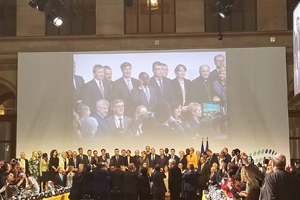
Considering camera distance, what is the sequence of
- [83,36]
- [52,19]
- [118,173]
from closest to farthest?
[118,173] → [52,19] → [83,36]

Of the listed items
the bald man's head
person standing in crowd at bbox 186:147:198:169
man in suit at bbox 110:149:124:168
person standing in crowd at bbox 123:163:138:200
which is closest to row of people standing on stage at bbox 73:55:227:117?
man in suit at bbox 110:149:124:168

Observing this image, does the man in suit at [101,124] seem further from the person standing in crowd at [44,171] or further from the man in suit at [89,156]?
the person standing in crowd at [44,171]

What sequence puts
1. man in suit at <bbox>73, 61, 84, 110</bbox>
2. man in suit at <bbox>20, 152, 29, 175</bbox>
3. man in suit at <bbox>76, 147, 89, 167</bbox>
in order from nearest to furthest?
man in suit at <bbox>76, 147, 89, 167</bbox> < man in suit at <bbox>20, 152, 29, 175</bbox> < man in suit at <bbox>73, 61, 84, 110</bbox>

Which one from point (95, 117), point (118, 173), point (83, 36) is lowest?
point (118, 173)

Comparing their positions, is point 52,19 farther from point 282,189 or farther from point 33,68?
point 282,189

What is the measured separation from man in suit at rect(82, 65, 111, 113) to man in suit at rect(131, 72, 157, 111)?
1305 mm

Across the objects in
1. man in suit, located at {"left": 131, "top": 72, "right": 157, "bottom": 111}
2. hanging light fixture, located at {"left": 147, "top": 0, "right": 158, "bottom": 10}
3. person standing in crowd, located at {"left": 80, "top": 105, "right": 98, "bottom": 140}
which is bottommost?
person standing in crowd, located at {"left": 80, "top": 105, "right": 98, "bottom": 140}

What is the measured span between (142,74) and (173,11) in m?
3.67

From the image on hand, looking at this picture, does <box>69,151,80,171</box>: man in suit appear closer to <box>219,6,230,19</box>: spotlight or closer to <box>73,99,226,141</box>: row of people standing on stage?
<box>73,99,226,141</box>: row of people standing on stage

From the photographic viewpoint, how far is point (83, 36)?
24.5m

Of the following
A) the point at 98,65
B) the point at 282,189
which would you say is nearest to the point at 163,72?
the point at 98,65

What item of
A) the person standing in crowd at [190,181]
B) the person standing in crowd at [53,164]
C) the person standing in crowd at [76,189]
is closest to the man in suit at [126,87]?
the person standing in crowd at [53,164]

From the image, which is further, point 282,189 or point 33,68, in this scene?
point 33,68

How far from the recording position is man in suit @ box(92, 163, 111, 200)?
14836mm
